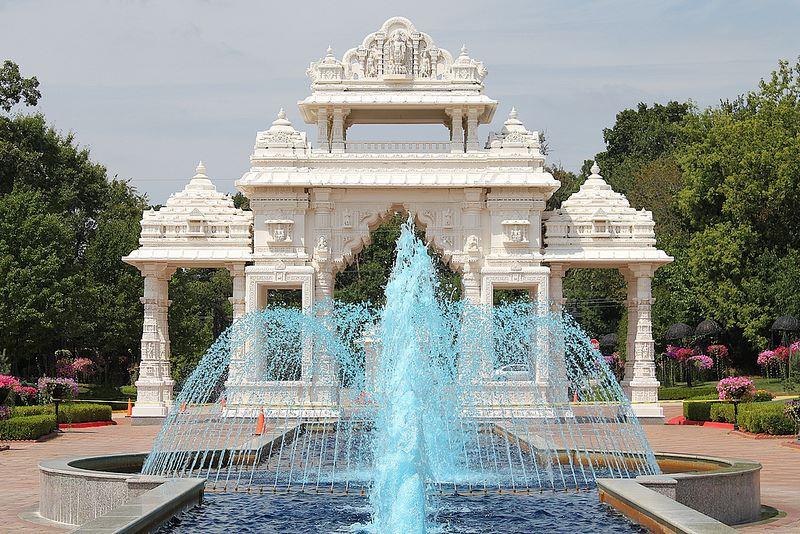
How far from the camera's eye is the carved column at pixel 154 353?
30916 millimetres

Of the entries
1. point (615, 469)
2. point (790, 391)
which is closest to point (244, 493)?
point (615, 469)

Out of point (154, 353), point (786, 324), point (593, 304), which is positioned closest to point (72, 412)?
point (154, 353)

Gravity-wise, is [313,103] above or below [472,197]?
above

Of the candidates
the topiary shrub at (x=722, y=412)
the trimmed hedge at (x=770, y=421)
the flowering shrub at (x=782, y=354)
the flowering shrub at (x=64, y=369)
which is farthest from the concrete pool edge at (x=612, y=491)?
the flowering shrub at (x=64, y=369)

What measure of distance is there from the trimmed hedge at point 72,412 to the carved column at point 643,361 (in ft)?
44.7

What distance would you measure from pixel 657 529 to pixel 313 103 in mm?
22204

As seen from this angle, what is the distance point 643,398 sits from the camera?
30.8 m

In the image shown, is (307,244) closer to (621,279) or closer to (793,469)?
(793,469)

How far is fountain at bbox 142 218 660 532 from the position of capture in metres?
12.9

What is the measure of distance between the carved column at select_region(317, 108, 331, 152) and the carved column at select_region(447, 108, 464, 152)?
3333mm

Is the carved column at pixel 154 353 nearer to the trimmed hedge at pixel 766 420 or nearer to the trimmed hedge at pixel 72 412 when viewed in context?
the trimmed hedge at pixel 72 412

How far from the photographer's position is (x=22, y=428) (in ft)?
79.7

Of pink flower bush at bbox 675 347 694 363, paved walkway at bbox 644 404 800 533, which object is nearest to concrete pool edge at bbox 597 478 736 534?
paved walkway at bbox 644 404 800 533

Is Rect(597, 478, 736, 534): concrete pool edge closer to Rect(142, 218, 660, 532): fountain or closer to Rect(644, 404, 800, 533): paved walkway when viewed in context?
Rect(644, 404, 800, 533): paved walkway
